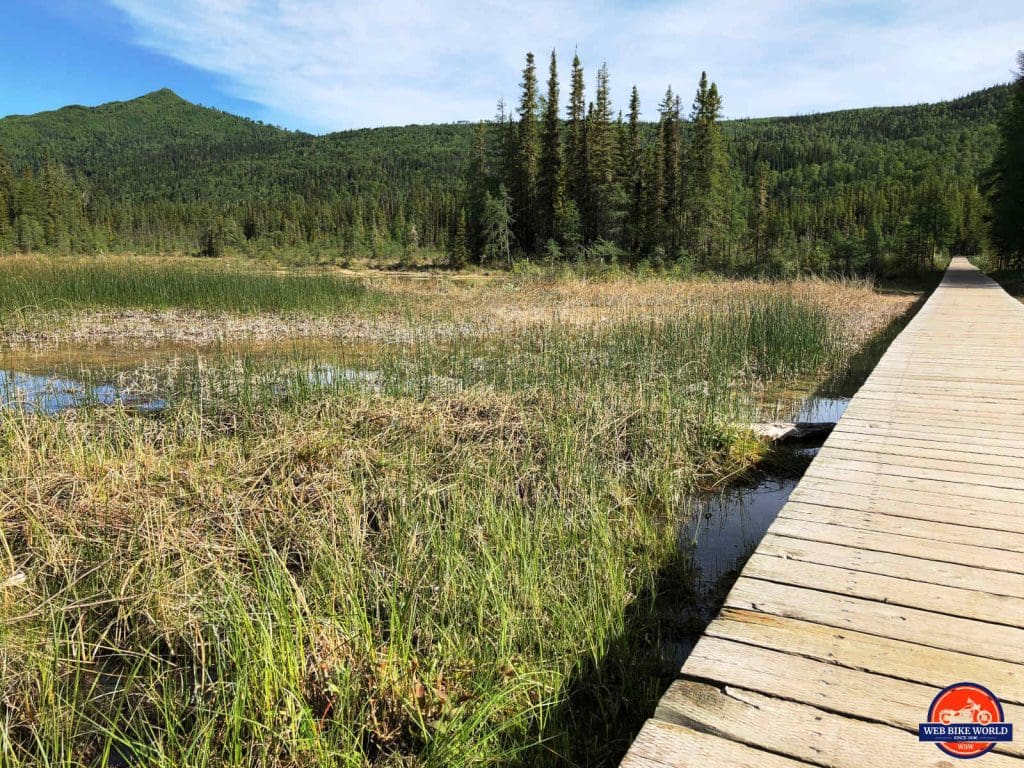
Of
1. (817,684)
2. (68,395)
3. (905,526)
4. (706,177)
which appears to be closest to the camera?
(817,684)

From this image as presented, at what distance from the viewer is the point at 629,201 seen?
110 feet

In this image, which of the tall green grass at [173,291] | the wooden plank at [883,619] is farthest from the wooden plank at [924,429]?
the tall green grass at [173,291]

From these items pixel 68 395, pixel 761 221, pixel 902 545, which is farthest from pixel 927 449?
pixel 761 221

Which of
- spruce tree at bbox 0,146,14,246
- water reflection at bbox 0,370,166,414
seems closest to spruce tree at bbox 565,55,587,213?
water reflection at bbox 0,370,166,414

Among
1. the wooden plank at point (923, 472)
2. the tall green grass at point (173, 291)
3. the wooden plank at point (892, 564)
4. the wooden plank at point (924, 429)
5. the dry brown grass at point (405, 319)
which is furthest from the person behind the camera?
the tall green grass at point (173, 291)

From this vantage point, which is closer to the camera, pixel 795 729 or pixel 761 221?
pixel 795 729

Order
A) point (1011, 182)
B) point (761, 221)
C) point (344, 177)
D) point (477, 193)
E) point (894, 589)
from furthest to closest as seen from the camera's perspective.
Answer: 1. point (344, 177)
2. point (761, 221)
3. point (477, 193)
4. point (1011, 182)
5. point (894, 589)

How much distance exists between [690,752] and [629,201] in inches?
1352

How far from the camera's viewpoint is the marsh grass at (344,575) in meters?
1.86

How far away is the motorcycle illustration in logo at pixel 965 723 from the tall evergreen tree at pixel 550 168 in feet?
113

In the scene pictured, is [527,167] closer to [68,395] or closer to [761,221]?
[761,221]

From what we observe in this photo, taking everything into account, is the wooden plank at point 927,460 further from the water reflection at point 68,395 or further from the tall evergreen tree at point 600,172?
the tall evergreen tree at point 600,172

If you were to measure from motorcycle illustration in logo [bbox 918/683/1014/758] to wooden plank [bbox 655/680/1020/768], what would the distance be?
0.11ft

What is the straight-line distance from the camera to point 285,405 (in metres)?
5.25
